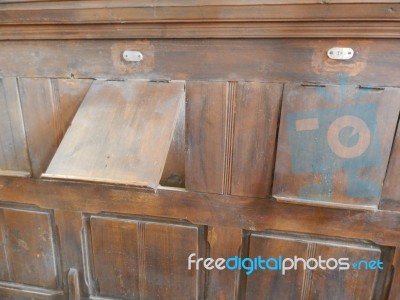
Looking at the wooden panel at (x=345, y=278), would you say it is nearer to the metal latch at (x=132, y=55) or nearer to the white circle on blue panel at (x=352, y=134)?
the white circle on blue panel at (x=352, y=134)

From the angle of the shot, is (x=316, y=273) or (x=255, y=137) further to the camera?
(x=316, y=273)

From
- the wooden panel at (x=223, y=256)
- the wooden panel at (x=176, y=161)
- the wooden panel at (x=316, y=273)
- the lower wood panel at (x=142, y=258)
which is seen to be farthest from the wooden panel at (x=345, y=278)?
the wooden panel at (x=176, y=161)

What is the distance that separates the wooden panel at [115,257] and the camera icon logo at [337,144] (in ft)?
2.84

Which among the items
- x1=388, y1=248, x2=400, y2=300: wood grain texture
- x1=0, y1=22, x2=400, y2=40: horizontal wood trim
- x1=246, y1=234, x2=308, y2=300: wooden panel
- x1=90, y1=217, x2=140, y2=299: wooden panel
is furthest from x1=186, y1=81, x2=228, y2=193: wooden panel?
x1=388, y1=248, x2=400, y2=300: wood grain texture

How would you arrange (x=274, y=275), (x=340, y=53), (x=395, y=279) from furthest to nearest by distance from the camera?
(x=274, y=275) < (x=395, y=279) < (x=340, y=53)

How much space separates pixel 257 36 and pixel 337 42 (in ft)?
0.95

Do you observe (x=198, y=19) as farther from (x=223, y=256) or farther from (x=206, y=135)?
(x=223, y=256)

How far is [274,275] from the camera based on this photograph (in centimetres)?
140

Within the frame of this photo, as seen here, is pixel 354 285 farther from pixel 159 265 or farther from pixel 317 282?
pixel 159 265

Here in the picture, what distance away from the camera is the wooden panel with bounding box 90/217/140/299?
4.86ft

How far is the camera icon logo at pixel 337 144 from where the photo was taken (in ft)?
3.69

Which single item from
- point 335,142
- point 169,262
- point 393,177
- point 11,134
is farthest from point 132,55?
point 393,177

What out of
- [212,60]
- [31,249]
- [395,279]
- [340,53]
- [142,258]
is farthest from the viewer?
[31,249]

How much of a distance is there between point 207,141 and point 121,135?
360 millimetres
